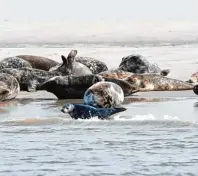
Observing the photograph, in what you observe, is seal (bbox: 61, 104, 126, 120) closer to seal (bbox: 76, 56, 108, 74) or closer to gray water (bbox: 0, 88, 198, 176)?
gray water (bbox: 0, 88, 198, 176)

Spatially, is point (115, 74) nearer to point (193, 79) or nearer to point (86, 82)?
point (193, 79)

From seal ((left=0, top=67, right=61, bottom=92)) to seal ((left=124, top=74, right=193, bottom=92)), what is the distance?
1428 millimetres

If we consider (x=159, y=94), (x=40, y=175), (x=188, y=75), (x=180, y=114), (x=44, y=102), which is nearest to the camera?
(x=40, y=175)

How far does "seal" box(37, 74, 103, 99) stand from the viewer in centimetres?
1269

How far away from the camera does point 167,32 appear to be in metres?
28.8

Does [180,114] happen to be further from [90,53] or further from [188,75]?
[90,53]

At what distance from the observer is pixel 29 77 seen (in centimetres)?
1413

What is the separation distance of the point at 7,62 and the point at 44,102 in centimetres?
411

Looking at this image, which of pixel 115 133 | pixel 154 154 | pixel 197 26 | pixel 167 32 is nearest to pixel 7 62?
pixel 115 133

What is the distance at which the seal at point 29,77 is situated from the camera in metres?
13.9

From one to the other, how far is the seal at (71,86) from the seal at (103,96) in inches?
44.0

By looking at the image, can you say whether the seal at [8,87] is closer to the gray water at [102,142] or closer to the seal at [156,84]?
the gray water at [102,142]

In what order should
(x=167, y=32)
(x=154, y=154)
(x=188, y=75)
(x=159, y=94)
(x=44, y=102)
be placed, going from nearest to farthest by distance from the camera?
(x=154, y=154) < (x=44, y=102) < (x=159, y=94) < (x=188, y=75) < (x=167, y=32)

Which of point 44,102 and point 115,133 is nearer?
point 115,133
